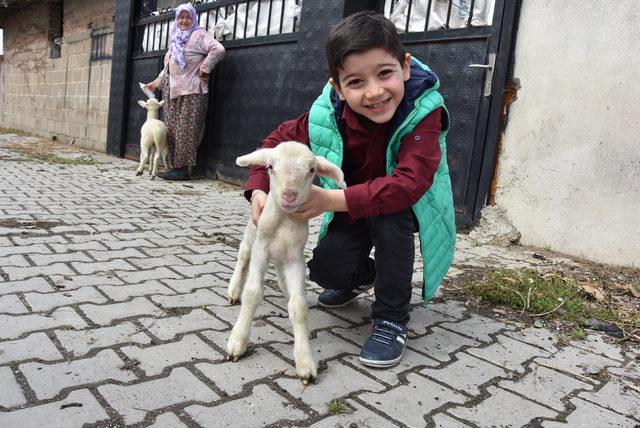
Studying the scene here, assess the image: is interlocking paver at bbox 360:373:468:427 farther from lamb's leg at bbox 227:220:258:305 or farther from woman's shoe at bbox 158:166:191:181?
woman's shoe at bbox 158:166:191:181

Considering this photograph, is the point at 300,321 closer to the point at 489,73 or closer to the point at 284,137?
the point at 284,137

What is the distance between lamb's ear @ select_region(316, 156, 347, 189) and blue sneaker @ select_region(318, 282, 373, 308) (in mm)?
901

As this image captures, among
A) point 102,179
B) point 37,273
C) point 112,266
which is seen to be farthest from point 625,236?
point 102,179

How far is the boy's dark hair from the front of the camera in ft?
6.94

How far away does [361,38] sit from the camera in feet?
6.92

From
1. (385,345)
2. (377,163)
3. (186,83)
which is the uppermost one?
(186,83)

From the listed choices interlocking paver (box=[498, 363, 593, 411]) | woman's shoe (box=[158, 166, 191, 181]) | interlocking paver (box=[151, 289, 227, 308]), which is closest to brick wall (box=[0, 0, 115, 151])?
woman's shoe (box=[158, 166, 191, 181])

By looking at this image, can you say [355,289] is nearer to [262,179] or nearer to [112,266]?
[262,179]

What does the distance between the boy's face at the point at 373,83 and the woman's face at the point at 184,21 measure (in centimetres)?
570

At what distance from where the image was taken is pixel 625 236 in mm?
3908

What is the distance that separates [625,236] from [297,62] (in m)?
4.01

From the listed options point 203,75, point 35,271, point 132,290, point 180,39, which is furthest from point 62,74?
point 132,290

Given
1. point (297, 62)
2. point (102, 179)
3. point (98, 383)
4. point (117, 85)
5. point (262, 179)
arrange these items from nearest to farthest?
1. point (98, 383)
2. point (262, 179)
3. point (297, 62)
4. point (102, 179)
5. point (117, 85)

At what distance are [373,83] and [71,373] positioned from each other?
1587 millimetres
